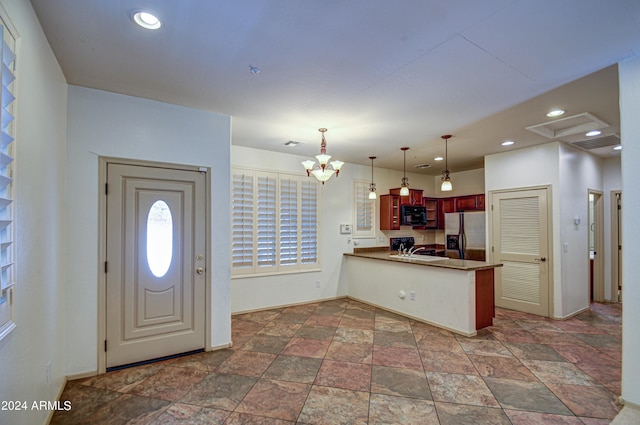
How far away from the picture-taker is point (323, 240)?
5727mm

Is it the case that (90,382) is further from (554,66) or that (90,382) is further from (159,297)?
(554,66)

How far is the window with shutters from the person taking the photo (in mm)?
6168

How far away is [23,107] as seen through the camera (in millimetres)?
1756

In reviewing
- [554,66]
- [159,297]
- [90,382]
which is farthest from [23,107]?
[554,66]

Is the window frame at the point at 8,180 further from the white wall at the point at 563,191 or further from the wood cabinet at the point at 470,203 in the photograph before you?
the wood cabinet at the point at 470,203

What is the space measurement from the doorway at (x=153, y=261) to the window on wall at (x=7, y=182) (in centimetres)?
143

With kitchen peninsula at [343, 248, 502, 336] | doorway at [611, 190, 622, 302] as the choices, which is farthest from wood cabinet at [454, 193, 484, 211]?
doorway at [611, 190, 622, 302]

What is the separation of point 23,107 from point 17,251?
2.68 ft

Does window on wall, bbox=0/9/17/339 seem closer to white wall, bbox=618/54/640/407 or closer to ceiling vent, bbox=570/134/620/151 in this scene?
white wall, bbox=618/54/640/407

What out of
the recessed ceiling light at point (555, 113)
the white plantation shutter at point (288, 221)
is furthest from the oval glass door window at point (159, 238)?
the recessed ceiling light at point (555, 113)

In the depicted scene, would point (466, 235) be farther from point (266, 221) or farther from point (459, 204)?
point (266, 221)

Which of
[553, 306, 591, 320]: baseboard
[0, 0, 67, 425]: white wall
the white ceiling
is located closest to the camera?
[0, 0, 67, 425]: white wall

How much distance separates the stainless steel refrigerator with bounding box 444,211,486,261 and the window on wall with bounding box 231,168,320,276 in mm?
2978

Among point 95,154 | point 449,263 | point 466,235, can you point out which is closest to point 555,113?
point 449,263
